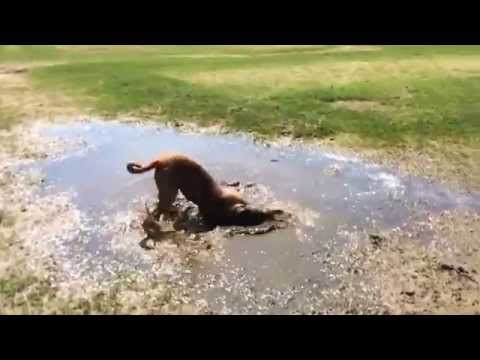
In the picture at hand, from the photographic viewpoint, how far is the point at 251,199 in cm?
1056

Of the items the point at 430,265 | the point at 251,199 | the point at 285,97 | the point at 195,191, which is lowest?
the point at 430,265

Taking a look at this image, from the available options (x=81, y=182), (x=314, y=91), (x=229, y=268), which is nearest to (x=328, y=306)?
(x=229, y=268)

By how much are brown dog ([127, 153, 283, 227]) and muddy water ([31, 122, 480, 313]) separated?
50 centimetres

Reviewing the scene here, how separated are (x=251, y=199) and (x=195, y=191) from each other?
130 cm

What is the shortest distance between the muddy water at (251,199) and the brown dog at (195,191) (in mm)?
495

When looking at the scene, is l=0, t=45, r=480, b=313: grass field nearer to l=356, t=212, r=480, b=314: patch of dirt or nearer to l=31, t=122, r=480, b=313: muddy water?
l=31, t=122, r=480, b=313: muddy water

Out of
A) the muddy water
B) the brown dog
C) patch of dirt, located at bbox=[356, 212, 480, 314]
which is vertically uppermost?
the brown dog

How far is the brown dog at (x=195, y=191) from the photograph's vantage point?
31.4 feet

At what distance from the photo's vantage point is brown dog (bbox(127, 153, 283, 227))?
957cm

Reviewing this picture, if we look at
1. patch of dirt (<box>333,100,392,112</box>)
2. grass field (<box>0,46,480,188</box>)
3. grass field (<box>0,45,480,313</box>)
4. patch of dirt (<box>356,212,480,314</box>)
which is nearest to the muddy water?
patch of dirt (<box>356,212,480,314</box>)

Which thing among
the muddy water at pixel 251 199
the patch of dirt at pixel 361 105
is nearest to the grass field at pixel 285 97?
the patch of dirt at pixel 361 105

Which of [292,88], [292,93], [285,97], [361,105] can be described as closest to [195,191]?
[361,105]

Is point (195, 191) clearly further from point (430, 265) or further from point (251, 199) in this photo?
point (430, 265)

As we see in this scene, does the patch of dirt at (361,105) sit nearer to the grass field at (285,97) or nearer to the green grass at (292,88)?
the grass field at (285,97)
